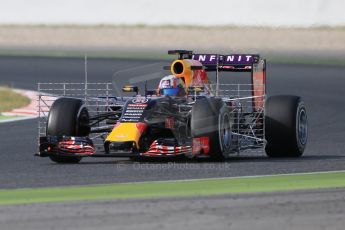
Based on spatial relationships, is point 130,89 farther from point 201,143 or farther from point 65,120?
point 201,143

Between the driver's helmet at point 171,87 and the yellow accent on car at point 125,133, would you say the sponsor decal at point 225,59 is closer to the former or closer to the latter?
the driver's helmet at point 171,87

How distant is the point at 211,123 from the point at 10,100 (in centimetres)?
1118

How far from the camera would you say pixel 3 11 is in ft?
126

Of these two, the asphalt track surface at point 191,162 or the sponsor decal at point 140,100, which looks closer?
the asphalt track surface at point 191,162

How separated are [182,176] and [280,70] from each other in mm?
18486

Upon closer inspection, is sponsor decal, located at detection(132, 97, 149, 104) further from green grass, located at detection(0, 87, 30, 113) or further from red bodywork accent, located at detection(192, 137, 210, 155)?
green grass, located at detection(0, 87, 30, 113)

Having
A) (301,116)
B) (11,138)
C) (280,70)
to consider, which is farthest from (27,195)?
(280,70)

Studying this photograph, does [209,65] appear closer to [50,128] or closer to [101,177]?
[50,128]

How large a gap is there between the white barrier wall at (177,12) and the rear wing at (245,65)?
17.4 m

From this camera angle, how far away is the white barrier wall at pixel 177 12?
108 feet

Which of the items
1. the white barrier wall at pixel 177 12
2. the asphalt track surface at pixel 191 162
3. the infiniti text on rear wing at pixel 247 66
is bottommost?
the asphalt track surface at pixel 191 162

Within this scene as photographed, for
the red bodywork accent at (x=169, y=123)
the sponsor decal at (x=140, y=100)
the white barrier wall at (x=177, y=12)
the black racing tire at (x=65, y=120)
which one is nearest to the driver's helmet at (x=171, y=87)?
the sponsor decal at (x=140, y=100)

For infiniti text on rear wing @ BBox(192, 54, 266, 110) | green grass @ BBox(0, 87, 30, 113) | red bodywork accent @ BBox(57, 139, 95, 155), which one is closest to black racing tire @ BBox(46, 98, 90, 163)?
red bodywork accent @ BBox(57, 139, 95, 155)

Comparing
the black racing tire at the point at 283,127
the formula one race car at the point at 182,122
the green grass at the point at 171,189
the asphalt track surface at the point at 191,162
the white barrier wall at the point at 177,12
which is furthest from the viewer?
the white barrier wall at the point at 177,12
